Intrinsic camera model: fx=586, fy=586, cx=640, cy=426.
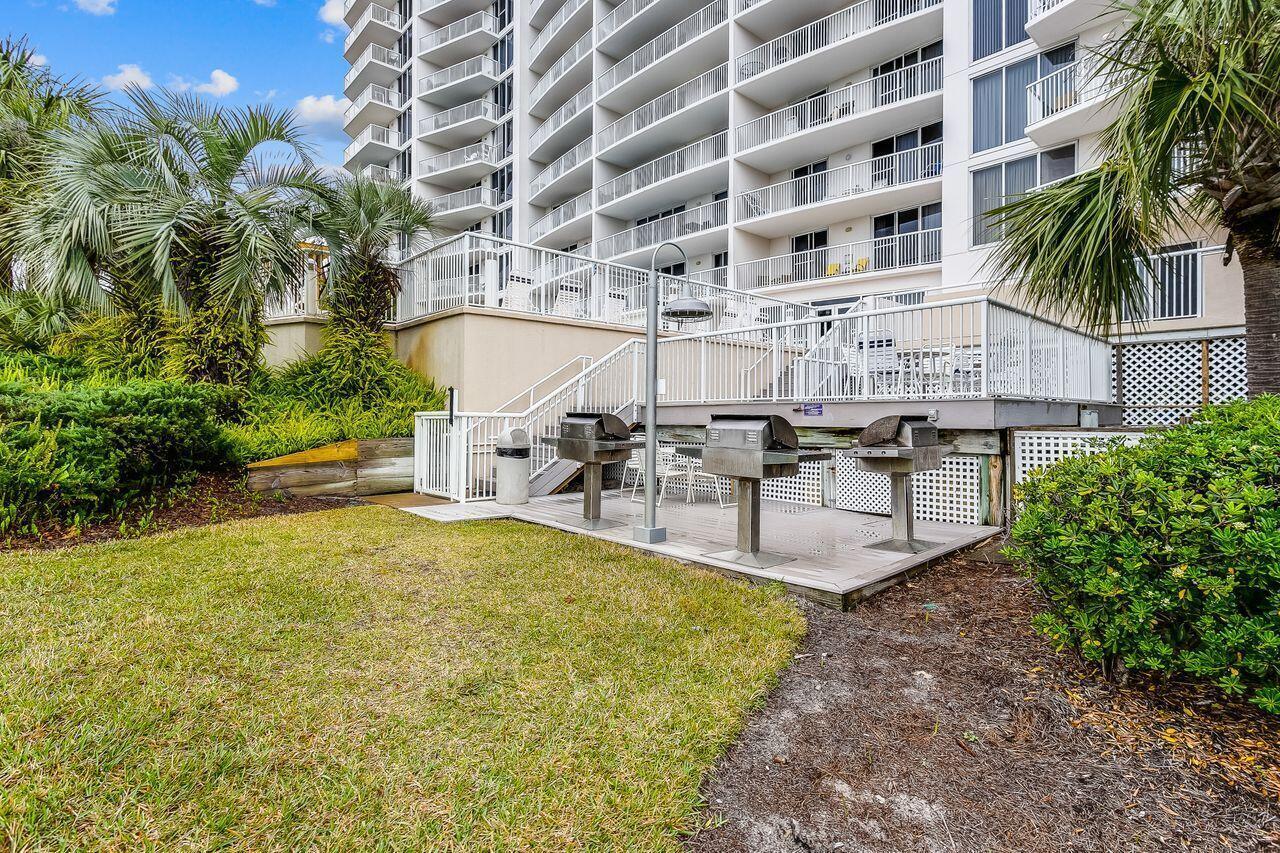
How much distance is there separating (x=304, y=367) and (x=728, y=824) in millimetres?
10661

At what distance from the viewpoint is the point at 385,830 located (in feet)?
6.09

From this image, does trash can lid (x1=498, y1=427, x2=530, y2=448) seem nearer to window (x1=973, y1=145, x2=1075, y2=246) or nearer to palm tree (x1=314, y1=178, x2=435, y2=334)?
palm tree (x1=314, y1=178, x2=435, y2=334)

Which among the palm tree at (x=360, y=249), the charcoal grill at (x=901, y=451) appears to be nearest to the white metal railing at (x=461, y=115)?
the palm tree at (x=360, y=249)

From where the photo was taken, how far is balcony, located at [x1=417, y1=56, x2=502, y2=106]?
29031mm

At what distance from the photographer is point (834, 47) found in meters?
17.1

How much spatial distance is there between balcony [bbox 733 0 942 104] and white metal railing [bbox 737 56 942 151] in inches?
25.1

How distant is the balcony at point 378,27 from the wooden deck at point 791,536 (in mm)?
35712

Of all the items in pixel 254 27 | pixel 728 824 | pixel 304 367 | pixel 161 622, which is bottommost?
pixel 728 824

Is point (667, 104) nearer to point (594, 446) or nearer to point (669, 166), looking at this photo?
point (669, 166)

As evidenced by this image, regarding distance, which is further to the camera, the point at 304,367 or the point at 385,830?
the point at 304,367

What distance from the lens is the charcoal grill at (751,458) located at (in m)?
4.55

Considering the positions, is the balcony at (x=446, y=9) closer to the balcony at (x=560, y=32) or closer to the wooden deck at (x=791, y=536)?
the balcony at (x=560, y=32)

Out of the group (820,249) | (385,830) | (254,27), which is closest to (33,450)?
(385,830)

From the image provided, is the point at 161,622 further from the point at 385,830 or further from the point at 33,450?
the point at 33,450
